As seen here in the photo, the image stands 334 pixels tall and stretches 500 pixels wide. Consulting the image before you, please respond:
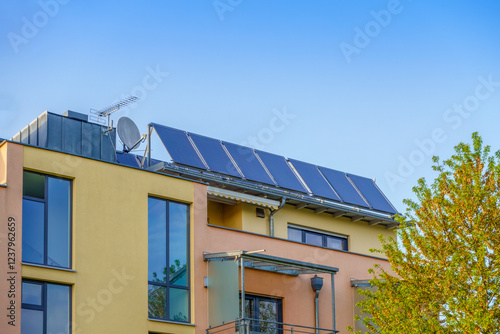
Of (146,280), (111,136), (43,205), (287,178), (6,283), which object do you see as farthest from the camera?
(287,178)

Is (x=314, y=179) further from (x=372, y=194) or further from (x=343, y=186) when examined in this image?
(x=372, y=194)

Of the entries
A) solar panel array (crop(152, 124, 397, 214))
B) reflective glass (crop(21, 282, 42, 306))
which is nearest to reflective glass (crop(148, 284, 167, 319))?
reflective glass (crop(21, 282, 42, 306))

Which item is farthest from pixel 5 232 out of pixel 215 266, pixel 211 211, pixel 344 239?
pixel 344 239

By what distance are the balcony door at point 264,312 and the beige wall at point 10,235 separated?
Result: 723 centimetres

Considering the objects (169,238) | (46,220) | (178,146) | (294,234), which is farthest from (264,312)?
(46,220)

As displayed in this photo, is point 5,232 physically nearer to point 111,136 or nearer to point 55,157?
point 55,157

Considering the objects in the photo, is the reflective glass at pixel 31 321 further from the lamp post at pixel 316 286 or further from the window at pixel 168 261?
the lamp post at pixel 316 286

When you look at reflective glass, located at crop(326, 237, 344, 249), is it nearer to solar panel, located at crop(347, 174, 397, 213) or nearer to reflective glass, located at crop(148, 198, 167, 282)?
solar panel, located at crop(347, 174, 397, 213)

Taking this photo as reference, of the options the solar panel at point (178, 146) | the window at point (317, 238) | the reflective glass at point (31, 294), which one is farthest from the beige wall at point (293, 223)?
the reflective glass at point (31, 294)

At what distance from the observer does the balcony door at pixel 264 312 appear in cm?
2511

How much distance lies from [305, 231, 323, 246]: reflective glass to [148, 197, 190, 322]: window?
6253 millimetres

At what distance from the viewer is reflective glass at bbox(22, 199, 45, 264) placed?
20.8 metres

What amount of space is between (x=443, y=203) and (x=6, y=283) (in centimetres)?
1132

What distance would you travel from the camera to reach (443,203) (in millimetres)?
23500
